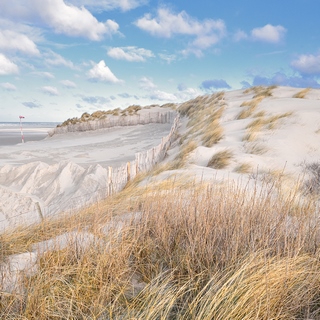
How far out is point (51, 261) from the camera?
228cm

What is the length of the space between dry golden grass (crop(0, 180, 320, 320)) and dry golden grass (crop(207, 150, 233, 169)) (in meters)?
3.45

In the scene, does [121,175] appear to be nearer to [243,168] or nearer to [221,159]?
[221,159]

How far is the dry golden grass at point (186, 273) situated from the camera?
1737mm

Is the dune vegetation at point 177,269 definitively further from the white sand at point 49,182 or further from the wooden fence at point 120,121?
the wooden fence at point 120,121

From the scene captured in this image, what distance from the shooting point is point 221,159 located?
21.2ft

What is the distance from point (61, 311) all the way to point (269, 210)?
Result: 5.67ft

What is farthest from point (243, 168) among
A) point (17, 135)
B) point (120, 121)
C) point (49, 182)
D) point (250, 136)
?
point (17, 135)

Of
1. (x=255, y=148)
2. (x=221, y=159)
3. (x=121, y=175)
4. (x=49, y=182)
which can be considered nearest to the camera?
(x=121, y=175)

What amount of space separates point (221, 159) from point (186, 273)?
4.47 meters

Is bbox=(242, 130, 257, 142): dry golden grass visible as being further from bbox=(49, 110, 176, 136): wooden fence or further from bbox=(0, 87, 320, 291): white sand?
bbox=(49, 110, 176, 136): wooden fence

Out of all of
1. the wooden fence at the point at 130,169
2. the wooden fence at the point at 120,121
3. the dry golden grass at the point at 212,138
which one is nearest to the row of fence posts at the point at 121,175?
the wooden fence at the point at 130,169

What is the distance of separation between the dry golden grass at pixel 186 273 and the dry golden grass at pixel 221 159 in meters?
3.45

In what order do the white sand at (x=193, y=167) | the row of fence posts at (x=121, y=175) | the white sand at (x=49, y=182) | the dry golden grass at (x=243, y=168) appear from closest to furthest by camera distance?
the row of fence posts at (x=121, y=175) < the dry golden grass at (x=243, y=168) < the white sand at (x=49, y=182) < the white sand at (x=193, y=167)

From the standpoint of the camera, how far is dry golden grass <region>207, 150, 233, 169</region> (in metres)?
6.24
